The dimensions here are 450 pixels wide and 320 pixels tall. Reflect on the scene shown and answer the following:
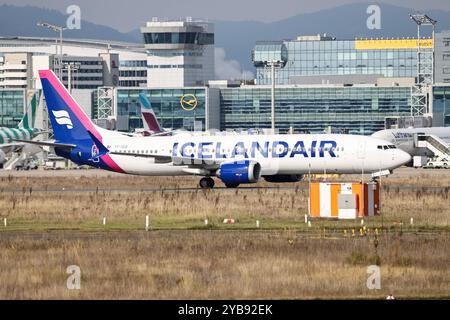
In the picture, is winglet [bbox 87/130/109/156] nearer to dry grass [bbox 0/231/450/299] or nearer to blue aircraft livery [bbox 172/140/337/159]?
blue aircraft livery [bbox 172/140/337/159]

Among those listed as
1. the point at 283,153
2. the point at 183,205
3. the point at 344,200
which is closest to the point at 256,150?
the point at 283,153

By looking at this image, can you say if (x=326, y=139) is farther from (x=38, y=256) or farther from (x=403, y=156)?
(x=38, y=256)

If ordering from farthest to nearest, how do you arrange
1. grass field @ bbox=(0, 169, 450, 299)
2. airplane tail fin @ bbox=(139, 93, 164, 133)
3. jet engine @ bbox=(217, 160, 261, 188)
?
1. airplane tail fin @ bbox=(139, 93, 164, 133)
2. jet engine @ bbox=(217, 160, 261, 188)
3. grass field @ bbox=(0, 169, 450, 299)

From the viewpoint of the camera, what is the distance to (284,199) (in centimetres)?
7594

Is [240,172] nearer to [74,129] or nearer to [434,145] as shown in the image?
[74,129]

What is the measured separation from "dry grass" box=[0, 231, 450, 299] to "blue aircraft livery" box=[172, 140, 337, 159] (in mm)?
34863

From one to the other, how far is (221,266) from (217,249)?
4.29 metres

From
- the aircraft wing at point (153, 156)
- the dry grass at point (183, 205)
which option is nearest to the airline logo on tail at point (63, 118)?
the aircraft wing at point (153, 156)

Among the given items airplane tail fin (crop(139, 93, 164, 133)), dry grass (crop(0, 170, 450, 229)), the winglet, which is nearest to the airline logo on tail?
the winglet

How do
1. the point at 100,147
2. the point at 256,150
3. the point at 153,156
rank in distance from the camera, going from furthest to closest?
the point at 100,147 → the point at 153,156 → the point at 256,150

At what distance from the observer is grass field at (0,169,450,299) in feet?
125

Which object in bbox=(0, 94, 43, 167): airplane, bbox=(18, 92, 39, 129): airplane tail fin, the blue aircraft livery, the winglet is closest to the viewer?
the blue aircraft livery

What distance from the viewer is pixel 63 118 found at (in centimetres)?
9512
